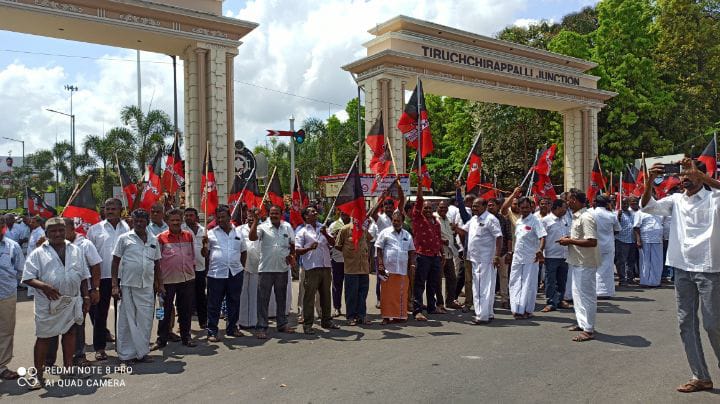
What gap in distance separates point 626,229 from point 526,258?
4.92 m

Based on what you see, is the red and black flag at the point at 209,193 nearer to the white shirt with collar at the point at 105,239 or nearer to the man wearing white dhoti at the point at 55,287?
the white shirt with collar at the point at 105,239

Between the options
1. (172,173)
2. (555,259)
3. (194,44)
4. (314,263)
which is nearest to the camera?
(314,263)

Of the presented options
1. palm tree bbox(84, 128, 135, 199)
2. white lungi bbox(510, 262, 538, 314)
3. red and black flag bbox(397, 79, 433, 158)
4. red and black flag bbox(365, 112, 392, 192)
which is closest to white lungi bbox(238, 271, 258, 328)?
red and black flag bbox(365, 112, 392, 192)

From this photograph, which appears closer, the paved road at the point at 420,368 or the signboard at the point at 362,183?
the paved road at the point at 420,368

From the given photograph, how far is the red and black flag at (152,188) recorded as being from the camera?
10094 millimetres

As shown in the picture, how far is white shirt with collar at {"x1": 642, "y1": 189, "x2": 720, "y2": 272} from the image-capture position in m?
5.15

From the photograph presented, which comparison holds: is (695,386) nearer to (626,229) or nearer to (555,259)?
(555,259)

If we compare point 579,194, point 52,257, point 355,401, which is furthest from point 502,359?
point 52,257

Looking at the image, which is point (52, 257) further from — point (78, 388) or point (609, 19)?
point (609, 19)

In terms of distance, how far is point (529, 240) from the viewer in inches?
357

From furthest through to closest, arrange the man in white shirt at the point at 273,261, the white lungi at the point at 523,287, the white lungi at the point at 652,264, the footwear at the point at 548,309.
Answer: the white lungi at the point at 652,264
the footwear at the point at 548,309
the white lungi at the point at 523,287
the man in white shirt at the point at 273,261

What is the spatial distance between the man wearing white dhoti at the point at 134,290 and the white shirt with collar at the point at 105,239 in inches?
29.0

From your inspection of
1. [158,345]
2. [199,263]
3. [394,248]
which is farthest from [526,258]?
[158,345]

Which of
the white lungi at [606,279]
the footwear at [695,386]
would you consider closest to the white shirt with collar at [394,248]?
the white lungi at [606,279]
